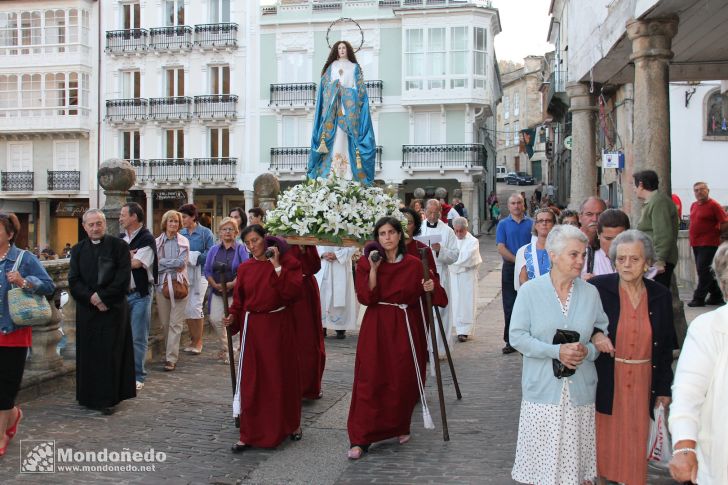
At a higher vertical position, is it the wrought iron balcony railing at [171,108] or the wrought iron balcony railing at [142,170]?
the wrought iron balcony railing at [171,108]

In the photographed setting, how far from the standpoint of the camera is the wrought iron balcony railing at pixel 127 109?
1695 inches

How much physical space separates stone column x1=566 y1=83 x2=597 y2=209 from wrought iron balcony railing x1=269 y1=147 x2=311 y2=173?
2758cm

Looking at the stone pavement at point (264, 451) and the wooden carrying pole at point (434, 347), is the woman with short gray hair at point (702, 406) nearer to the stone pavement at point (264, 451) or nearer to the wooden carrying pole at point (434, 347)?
the stone pavement at point (264, 451)

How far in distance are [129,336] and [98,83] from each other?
3965 centimetres

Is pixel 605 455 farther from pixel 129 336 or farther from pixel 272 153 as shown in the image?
pixel 272 153

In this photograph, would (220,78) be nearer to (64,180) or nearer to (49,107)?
(49,107)

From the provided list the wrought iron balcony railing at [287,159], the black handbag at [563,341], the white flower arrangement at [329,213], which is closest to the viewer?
the black handbag at [563,341]

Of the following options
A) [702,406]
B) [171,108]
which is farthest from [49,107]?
[702,406]

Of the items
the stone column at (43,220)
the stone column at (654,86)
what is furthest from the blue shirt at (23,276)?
the stone column at (43,220)

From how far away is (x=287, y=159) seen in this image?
41250mm

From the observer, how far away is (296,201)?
7.63 metres

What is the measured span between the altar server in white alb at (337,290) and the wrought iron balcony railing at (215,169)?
30538 mm

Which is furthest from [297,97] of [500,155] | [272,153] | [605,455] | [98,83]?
[500,155]

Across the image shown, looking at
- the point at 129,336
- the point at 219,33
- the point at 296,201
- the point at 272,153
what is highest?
the point at 219,33
